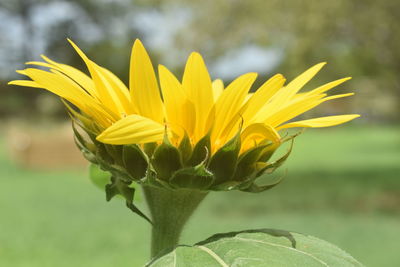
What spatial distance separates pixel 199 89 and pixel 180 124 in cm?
4

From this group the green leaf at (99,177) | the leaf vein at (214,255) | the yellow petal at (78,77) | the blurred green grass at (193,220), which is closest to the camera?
the leaf vein at (214,255)

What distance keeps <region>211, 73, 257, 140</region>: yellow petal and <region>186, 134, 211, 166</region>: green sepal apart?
0.07 ft

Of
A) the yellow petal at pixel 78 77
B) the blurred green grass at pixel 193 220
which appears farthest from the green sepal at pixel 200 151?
the blurred green grass at pixel 193 220

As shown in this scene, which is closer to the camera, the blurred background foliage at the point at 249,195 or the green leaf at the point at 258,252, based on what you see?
the green leaf at the point at 258,252

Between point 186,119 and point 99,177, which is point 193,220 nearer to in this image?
point 99,177

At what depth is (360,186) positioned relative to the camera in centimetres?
887

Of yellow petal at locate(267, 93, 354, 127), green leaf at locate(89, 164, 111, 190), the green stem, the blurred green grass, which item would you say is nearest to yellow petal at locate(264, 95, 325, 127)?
yellow petal at locate(267, 93, 354, 127)

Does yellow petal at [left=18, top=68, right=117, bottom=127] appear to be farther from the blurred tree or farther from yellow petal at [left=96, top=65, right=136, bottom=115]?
the blurred tree

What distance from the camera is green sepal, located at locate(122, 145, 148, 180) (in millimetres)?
570

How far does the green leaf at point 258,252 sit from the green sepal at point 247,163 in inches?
2.7

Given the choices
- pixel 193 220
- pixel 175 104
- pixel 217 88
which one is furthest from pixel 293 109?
pixel 193 220

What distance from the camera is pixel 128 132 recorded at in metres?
0.49

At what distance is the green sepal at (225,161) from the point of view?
0.58 m

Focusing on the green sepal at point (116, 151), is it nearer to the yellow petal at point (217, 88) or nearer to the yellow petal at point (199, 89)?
the yellow petal at point (199, 89)
